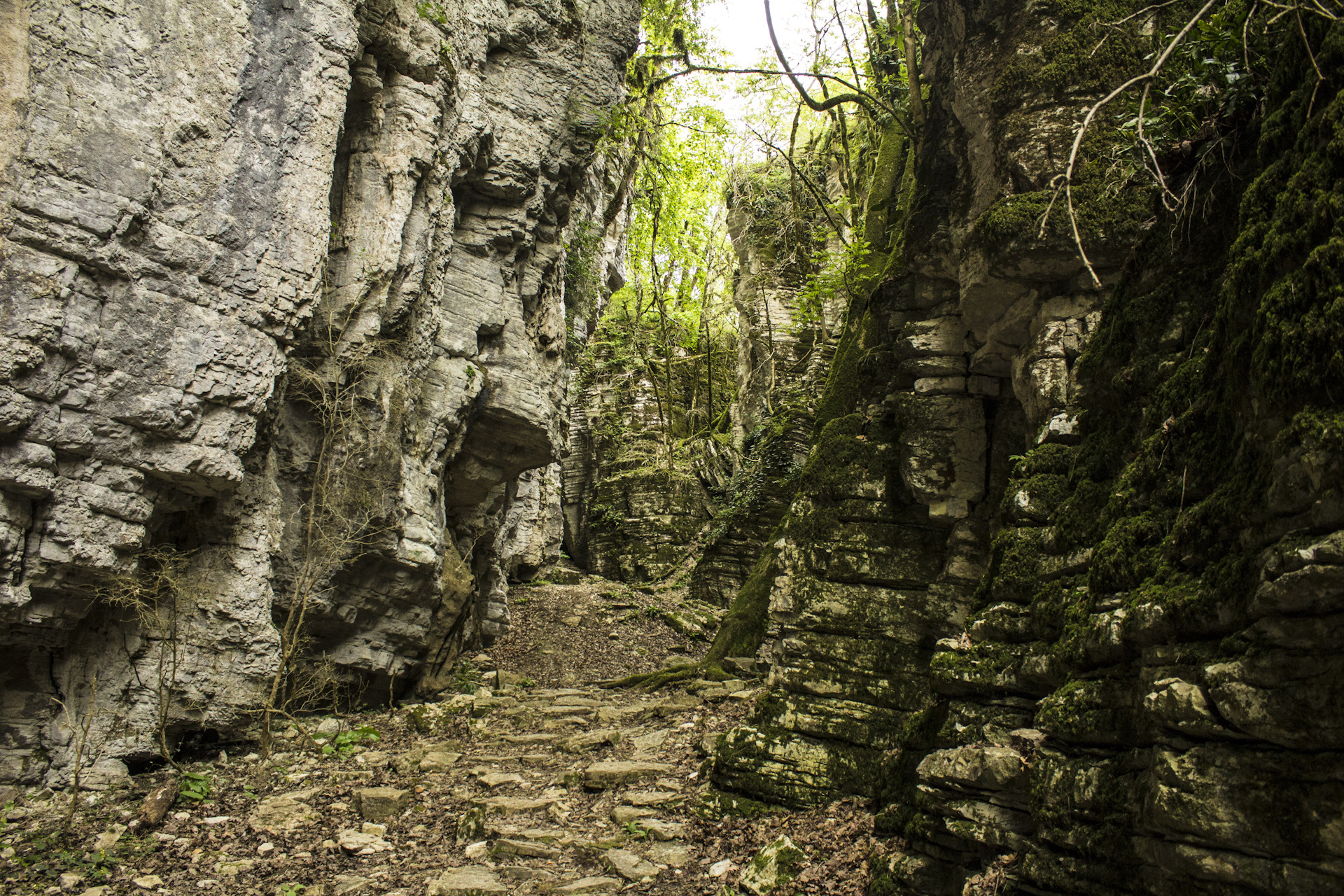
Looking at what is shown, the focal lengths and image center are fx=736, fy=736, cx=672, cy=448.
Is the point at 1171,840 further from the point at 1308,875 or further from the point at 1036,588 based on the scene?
the point at 1036,588

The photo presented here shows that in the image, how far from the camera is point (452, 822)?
6.71m

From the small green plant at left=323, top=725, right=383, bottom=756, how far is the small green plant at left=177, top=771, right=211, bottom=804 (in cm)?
145

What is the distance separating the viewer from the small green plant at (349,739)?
845cm

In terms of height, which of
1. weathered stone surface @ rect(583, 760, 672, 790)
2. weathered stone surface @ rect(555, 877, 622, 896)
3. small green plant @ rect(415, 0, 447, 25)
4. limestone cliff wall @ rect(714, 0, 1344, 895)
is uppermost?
small green plant @ rect(415, 0, 447, 25)

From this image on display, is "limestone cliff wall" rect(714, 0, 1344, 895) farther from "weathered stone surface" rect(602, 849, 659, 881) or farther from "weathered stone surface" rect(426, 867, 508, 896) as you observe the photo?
"weathered stone surface" rect(426, 867, 508, 896)

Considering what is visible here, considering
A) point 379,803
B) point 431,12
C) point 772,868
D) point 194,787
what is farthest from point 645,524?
point 772,868

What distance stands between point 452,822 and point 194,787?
2450 millimetres

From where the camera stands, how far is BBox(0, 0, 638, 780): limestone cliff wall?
6.25 metres

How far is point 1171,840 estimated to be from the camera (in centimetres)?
263

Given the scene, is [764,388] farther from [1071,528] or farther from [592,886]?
[1071,528]

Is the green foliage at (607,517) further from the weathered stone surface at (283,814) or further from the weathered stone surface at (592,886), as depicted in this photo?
the weathered stone surface at (592,886)

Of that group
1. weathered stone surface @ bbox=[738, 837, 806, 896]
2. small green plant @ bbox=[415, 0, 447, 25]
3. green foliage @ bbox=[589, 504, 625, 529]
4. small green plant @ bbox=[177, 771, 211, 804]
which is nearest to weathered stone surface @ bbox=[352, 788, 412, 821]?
small green plant @ bbox=[177, 771, 211, 804]

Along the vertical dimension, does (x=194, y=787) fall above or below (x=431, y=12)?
below

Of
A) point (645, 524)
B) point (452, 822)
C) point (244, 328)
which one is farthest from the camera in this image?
point (645, 524)
